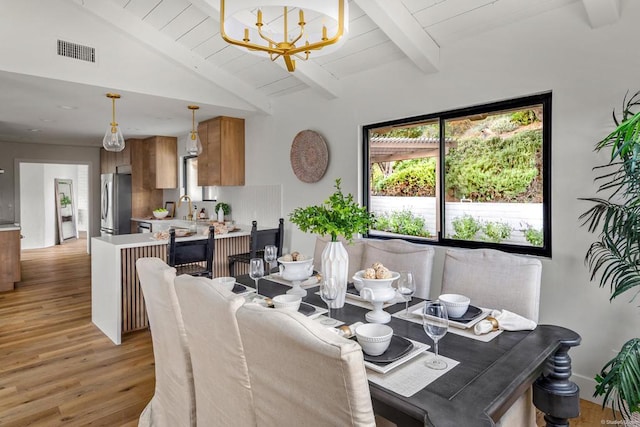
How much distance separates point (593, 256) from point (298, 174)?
9.21 feet

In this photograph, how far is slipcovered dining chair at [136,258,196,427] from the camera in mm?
1597

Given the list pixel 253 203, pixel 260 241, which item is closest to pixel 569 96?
pixel 260 241

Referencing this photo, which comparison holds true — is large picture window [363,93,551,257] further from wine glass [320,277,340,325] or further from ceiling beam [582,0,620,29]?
wine glass [320,277,340,325]

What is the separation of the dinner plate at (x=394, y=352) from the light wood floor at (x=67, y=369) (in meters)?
1.44

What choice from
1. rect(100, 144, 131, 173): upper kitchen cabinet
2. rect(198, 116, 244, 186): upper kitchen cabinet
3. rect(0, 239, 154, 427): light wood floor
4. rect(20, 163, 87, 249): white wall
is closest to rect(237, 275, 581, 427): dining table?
rect(0, 239, 154, 427): light wood floor

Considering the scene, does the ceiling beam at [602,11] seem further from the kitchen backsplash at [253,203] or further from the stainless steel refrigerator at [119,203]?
the stainless steel refrigerator at [119,203]

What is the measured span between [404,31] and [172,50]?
2.25 meters

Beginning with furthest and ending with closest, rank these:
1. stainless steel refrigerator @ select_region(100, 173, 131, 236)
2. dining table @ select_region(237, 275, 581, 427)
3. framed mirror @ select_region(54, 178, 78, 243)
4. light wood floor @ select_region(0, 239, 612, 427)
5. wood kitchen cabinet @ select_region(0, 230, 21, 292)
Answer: framed mirror @ select_region(54, 178, 78, 243) < stainless steel refrigerator @ select_region(100, 173, 131, 236) < wood kitchen cabinet @ select_region(0, 230, 21, 292) < light wood floor @ select_region(0, 239, 612, 427) < dining table @ select_region(237, 275, 581, 427)

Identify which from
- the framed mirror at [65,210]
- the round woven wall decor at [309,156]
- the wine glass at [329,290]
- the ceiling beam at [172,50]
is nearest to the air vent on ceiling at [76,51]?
the ceiling beam at [172,50]

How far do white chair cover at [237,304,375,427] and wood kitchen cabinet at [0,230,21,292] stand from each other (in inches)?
209

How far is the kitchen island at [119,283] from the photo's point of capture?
10.9 feet

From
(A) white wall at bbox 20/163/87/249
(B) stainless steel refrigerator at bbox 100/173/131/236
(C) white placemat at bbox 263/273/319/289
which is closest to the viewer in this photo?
(C) white placemat at bbox 263/273/319/289

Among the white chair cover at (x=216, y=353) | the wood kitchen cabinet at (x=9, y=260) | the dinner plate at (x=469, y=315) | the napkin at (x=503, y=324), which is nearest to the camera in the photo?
the white chair cover at (x=216, y=353)

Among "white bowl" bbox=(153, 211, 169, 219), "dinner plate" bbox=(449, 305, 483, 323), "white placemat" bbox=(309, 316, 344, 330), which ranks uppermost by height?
"white bowl" bbox=(153, 211, 169, 219)
